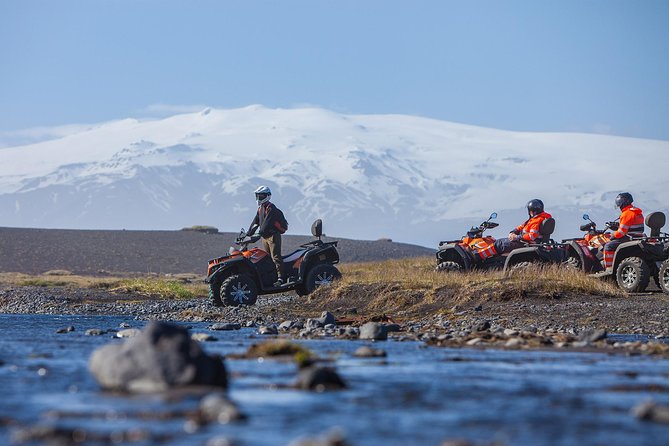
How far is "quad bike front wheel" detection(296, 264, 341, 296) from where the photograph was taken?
28.3 metres

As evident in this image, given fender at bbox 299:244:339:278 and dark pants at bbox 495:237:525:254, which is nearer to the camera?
fender at bbox 299:244:339:278

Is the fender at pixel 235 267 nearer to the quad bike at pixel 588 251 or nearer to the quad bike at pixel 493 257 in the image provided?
the quad bike at pixel 493 257

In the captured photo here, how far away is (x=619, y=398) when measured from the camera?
10789 millimetres

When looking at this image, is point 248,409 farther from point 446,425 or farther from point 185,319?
point 185,319

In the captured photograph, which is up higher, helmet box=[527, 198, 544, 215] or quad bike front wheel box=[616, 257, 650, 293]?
helmet box=[527, 198, 544, 215]

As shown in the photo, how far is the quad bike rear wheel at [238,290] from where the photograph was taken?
27750mm

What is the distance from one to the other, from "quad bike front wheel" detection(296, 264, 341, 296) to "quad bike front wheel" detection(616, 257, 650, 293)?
21.7 ft

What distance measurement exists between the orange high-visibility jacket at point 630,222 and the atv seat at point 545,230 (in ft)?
7.17

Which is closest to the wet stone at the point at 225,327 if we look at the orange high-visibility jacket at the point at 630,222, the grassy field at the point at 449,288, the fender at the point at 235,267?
the grassy field at the point at 449,288

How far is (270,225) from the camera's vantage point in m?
27.5

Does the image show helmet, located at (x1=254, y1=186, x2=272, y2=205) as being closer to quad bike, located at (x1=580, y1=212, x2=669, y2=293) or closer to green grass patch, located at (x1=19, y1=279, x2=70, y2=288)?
quad bike, located at (x1=580, y1=212, x2=669, y2=293)

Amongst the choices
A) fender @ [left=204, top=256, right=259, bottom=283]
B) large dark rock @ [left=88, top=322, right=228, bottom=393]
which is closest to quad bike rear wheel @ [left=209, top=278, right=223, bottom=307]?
fender @ [left=204, top=256, right=259, bottom=283]

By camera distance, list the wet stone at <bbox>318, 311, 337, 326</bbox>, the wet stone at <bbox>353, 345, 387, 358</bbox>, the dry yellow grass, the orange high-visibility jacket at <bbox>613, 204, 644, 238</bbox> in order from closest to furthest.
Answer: the wet stone at <bbox>353, 345, 387, 358</bbox>
the wet stone at <bbox>318, 311, 337, 326</bbox>
the dry yellow grass
the orange high-visibility jacket at <bbox>613, 204, 644, 238</bbox>

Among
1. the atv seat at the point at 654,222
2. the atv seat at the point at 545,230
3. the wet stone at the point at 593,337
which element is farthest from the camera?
the atv seat at the point at 545,230
